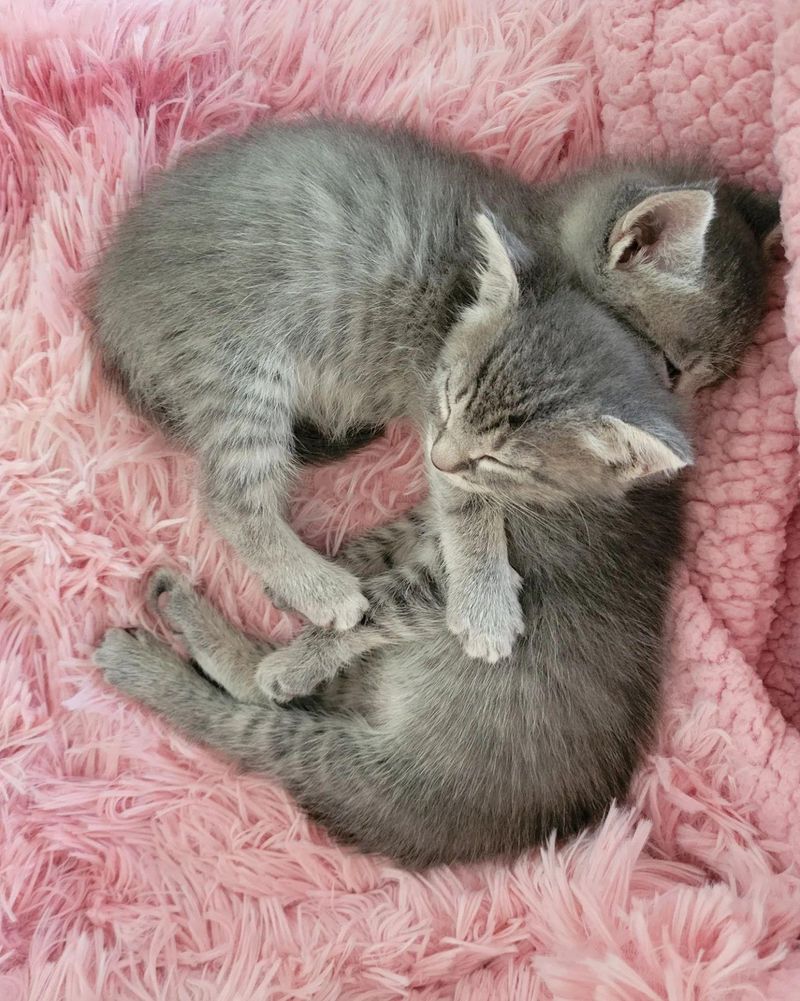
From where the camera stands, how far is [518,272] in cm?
121

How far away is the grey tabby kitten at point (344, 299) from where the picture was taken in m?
1.30

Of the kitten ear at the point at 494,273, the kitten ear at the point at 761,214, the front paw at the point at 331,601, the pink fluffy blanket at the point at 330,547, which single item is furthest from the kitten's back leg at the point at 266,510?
the kitten ear at the point at 761,214

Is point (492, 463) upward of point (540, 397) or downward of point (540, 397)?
downward

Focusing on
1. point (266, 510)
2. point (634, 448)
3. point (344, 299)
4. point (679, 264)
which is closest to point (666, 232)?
point (679, 264)

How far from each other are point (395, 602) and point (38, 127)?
3.42ft

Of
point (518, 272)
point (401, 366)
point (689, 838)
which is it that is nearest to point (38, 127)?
point (401, 366)

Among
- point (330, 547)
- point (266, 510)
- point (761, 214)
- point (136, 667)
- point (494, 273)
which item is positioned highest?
point (761, 214)

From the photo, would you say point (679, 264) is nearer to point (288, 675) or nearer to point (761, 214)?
point (761, 214)

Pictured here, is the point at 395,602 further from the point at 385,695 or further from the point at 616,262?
the point at 616,262

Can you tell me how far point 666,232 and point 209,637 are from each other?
0.98 metres

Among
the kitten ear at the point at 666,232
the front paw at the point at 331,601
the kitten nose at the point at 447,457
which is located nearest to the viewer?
the kitten ear at the point at 666,232

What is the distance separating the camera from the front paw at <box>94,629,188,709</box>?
1431 mm

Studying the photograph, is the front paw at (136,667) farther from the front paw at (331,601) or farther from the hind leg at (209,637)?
the front paw at (331,601)

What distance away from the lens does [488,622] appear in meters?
1.29
